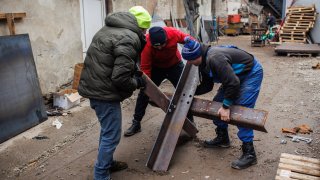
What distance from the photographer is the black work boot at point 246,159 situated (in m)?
3.97

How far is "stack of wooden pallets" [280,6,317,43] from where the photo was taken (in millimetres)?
15086

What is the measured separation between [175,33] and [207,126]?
1675 mm

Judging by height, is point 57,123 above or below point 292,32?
below

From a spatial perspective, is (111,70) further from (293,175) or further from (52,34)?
(52,34)

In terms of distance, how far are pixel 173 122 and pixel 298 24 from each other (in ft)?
43.8

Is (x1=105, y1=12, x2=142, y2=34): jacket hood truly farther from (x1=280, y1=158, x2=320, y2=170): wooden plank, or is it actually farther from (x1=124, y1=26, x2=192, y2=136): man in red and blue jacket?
(x1=280, y1=158, x2=320, y2=170): wooden plank

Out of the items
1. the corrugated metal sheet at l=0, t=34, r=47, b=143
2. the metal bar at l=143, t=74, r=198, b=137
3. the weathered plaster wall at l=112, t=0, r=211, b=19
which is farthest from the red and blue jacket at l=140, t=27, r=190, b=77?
the weathered plaster wall at l=112, t=0, r=211, b=19

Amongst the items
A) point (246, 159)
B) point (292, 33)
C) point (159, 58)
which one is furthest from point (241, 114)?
point (292, 33)

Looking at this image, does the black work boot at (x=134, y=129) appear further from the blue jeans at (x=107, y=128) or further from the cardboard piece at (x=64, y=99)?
the cardboard piece at (x=64, y=99)

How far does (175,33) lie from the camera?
15.2 feet

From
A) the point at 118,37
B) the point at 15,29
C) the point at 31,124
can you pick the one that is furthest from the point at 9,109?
the point at 118,37

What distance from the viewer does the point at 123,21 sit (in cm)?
334

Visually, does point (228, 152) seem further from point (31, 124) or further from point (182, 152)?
point (31, 124)

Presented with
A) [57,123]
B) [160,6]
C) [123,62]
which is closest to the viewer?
[123,62]
